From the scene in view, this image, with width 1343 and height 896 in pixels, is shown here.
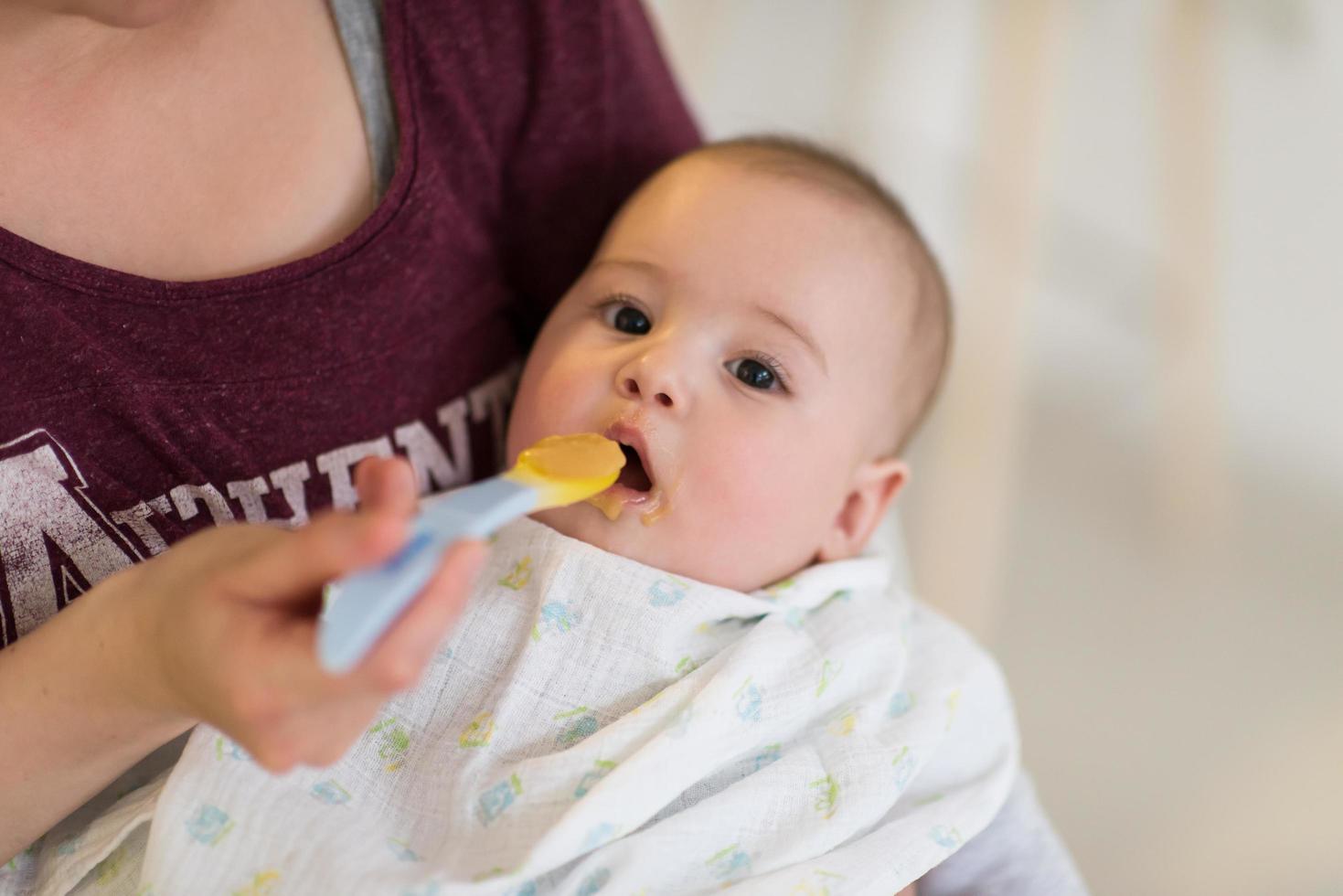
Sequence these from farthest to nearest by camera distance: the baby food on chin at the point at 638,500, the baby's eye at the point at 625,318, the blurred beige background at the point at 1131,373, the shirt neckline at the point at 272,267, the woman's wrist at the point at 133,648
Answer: the blurred beige background at the point at 1131,373 → the baby's eye at the point at 625,318 → the baby food on chin at the point at 638,500 → the shirt neckline at the point at 272,267 → the woman's wrist at the point at 133,648

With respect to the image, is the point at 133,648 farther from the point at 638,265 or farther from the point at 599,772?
the point at 638,265

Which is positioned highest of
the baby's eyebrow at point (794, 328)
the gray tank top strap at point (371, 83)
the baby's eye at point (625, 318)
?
the gray tank top strap at point (371, 83)

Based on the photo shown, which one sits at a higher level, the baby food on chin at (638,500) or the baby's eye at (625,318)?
the baby's eye at (625,318)

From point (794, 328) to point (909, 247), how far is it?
0.54 feet

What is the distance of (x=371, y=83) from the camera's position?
92cm

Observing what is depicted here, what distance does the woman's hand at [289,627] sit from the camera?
494mm

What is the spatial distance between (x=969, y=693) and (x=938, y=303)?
0.34m

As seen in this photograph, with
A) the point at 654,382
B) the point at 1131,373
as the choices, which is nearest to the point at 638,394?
the point at 654,382

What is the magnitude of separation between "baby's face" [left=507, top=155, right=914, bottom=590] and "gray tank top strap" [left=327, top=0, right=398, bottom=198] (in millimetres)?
181

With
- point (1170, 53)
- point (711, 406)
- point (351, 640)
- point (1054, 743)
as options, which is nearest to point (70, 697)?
point (351, 640)

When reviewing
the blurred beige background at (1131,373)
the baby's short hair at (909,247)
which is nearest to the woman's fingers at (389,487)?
the baby's short hair at (909,247)

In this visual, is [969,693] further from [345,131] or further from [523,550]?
[345,131]

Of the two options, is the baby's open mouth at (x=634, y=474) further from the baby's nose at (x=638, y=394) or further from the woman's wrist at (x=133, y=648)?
the woman's wrist at (x=133, y=648)

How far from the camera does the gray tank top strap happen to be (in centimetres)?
91
